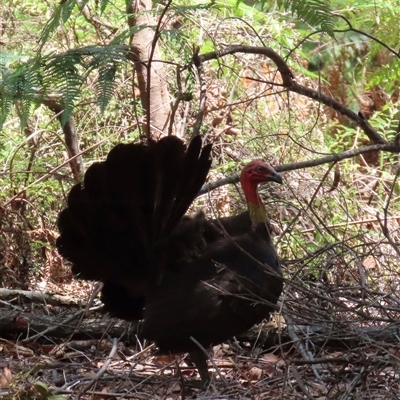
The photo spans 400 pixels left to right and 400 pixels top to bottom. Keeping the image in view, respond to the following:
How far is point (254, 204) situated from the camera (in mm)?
4984

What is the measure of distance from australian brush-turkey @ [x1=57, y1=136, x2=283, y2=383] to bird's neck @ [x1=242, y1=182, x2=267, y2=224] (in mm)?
95

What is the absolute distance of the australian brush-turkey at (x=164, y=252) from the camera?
4.37 meters

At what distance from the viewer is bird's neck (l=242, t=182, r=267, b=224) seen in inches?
194

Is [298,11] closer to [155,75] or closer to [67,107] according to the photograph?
[67,107]

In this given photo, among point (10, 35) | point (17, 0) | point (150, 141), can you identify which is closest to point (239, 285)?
point (150, 141)

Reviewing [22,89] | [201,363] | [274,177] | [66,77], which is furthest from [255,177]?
[22,89]

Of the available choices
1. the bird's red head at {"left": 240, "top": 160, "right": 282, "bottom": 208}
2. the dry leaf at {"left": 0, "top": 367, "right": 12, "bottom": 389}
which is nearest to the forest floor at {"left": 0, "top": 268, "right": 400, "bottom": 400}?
the dry leaf at {"left": 0, "top": 367, "right": 12, "bottom": 389}

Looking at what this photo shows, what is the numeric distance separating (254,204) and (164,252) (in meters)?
0.76

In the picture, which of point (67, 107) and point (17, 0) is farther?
point (17, 0)

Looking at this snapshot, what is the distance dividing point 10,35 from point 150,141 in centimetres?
308

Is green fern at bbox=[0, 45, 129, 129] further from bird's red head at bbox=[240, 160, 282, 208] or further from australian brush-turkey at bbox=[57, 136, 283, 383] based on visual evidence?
bird's red head at bbox=[240, 160, 282, 208]

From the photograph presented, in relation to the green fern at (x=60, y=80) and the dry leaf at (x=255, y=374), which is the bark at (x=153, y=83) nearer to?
the green fern at (x=60, y=80)

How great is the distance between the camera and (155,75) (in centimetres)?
660

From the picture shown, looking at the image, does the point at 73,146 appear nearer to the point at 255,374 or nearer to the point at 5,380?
the point at 5,380
